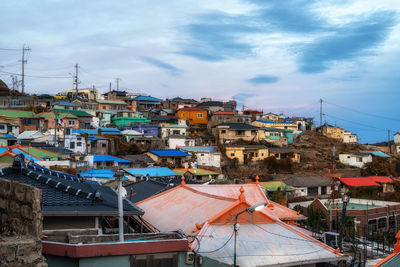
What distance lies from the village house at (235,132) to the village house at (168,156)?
1241cm

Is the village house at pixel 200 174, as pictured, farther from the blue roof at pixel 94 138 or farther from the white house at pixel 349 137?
the white house at pixel 349 137

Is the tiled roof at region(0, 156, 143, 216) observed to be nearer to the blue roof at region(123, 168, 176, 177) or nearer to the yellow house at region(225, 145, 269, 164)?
the blue roof at region(123, 168, 176, 177)

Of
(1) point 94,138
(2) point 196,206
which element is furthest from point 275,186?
(2) point 196,206

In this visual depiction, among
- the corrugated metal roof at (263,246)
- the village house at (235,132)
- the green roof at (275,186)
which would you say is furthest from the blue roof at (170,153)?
the corrugated metal roof at (263,246)

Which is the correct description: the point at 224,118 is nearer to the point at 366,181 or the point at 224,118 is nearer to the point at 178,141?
the point at 178,141

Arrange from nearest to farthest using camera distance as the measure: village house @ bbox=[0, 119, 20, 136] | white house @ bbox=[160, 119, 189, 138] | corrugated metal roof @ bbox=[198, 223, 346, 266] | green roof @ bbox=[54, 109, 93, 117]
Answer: corrugated metal roof @ bbox=[198, 223, 346, 266], village house @ bbox=[0, 119, 20, 136], green roof @ bbox=[54, 109, 93, 117], white house @ bbox=[160, 119, 189, 138]

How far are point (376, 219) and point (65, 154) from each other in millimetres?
29329

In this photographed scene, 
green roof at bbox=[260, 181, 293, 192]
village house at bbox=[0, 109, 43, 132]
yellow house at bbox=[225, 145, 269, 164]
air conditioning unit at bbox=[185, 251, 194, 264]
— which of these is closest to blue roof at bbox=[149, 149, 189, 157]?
yellow house at bbox=[225, 145, 269, 164]

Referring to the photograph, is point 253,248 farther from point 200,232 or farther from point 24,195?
point 24,195

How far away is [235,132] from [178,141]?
1045 cm

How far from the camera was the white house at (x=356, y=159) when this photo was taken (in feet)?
184

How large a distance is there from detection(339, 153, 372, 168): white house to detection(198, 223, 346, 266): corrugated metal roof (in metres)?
49.3

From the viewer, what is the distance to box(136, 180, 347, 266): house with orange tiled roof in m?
9.63

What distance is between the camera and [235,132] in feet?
196
